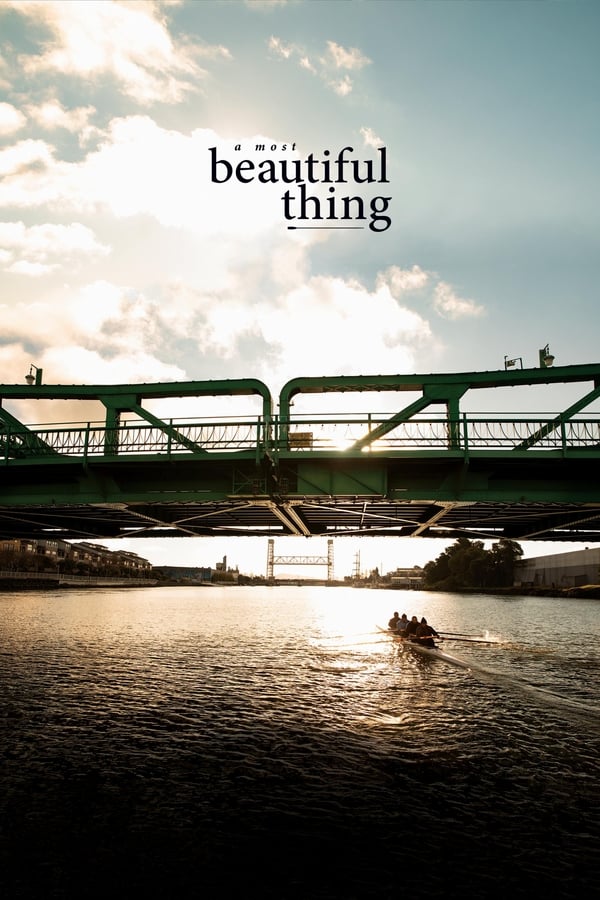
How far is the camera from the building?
119 m

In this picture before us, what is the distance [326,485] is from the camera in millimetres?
30250

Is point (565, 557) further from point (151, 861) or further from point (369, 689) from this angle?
point (151, 861)

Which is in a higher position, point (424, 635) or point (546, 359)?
point (546, 359)

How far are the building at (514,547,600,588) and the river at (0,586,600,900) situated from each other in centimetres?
10204

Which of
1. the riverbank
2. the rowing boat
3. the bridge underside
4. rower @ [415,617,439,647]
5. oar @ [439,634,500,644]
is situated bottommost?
the riverbank

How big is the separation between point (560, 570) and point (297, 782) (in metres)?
132

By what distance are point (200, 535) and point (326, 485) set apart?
19481 millimetres

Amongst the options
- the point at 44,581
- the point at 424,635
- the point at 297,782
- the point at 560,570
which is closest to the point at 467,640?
the point at 424,635

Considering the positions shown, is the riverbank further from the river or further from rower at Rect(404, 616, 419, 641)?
the river

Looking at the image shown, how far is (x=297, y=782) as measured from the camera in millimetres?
12773

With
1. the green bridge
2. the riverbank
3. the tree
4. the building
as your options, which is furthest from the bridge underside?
the tree

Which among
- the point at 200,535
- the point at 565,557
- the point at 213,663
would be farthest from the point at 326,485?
the point at 565,557

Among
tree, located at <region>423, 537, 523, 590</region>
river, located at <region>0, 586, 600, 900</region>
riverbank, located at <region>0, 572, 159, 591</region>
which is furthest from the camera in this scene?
tree, located at <region>423, 537, 523, 590</region>

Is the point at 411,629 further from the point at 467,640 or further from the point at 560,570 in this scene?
the point at 560,570
